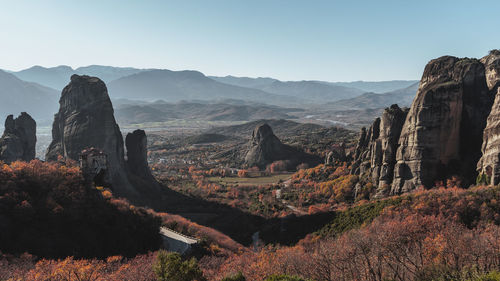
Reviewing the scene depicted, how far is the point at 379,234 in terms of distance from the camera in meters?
35.7

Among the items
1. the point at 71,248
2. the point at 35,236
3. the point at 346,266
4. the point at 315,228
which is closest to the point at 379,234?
the point at 346,266

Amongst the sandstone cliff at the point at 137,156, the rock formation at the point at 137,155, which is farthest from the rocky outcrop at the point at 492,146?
the rock formation at the point at 137,155

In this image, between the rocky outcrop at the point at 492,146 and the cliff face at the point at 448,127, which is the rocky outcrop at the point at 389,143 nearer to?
the cliff face at the point at 448,127

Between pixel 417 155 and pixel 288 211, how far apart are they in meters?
30.6

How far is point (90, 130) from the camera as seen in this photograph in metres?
78.6

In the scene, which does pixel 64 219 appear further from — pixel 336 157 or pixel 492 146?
pixel 336 157

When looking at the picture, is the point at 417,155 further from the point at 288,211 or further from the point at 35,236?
the point at 35,236

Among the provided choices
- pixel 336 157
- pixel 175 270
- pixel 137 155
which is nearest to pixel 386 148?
pixel 336 157

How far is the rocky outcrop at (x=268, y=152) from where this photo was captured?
442 feet

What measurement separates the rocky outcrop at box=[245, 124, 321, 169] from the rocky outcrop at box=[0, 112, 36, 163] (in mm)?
79604

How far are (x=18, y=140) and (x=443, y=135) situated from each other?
89068 mm

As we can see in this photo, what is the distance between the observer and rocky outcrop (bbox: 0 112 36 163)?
240 ft

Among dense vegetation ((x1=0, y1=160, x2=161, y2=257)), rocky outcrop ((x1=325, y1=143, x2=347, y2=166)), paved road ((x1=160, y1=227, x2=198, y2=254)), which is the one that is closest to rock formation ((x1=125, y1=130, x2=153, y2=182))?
dense vegetation ((x1=0, y1=160, x2=161, y2=257))

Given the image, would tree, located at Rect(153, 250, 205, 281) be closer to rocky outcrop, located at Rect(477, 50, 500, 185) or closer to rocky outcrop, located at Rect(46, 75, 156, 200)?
rocky outcrop, located at Rect(477, 50, 500, 185)
